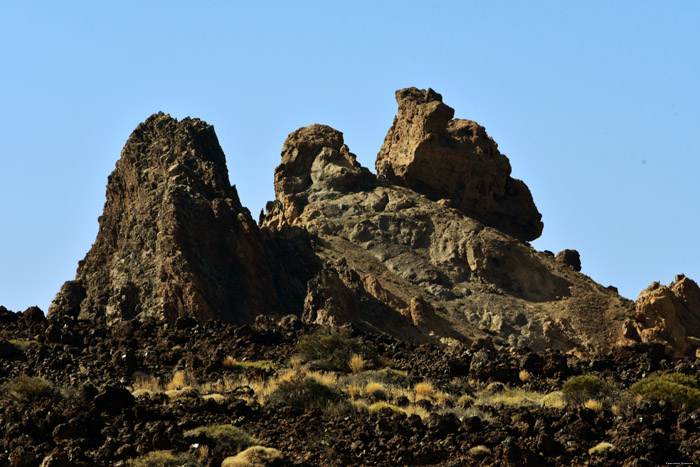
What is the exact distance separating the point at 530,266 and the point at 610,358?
4438 cm

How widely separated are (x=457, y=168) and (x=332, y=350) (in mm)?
55247

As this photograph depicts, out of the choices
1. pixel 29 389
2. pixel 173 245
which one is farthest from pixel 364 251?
pixel 29 389

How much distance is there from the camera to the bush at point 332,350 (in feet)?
126

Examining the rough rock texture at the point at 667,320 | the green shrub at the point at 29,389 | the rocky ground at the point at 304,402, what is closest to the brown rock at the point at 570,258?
the rough rock texture at the point at 667,320

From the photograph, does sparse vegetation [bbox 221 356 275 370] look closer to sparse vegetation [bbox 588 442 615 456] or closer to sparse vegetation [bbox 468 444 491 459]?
sparse vegetation [bbox 468 444 491 459]

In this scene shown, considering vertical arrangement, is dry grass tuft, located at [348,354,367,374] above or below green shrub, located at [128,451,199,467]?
above

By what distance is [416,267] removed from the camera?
270 feet

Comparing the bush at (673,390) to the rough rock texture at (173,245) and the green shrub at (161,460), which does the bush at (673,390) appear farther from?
the rough rock texture at (173,245)

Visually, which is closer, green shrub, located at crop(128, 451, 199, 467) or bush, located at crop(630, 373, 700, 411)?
green shrub, located at crop(128, 451, 199, 467)

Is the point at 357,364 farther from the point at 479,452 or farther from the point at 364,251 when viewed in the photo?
the point at 364,251

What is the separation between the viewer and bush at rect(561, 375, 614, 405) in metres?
32.4

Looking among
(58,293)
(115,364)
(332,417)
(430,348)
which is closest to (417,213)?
(58,293)

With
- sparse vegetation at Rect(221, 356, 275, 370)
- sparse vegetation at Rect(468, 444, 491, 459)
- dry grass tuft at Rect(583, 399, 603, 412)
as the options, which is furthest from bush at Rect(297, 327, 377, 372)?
sparse vegetation at Rect(468, 444, 491, 459)

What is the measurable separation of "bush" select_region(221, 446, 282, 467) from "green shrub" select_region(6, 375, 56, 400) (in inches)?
274
